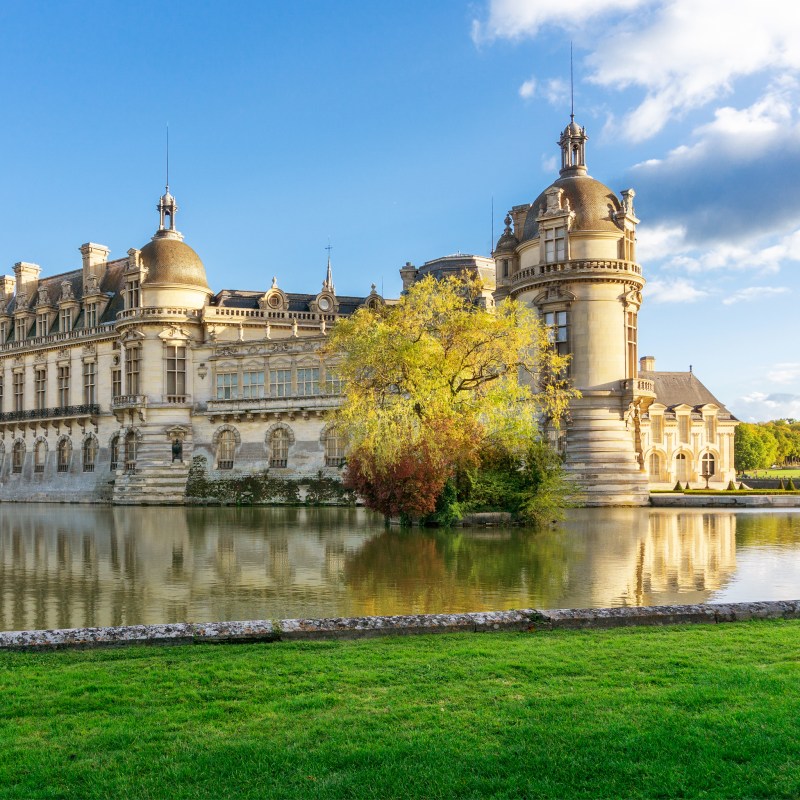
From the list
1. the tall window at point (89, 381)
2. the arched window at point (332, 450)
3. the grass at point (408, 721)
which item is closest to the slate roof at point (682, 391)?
the arched window at point (332, 450)

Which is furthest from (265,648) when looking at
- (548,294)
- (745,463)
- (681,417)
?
(745,463)

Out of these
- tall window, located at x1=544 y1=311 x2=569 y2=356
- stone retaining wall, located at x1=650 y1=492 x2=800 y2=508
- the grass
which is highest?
tall window, located at x1=544 y1=311 x2=569 y2=356

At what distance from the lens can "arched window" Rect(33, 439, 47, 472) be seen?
202 ft

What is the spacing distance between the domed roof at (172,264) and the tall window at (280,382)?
28.1 ft

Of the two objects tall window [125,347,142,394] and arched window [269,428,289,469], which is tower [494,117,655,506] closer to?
arched window [269,428,289,469]

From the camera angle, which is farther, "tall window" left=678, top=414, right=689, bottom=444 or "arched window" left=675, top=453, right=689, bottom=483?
"arched window" left=675, top=453, right=689, bottom=483

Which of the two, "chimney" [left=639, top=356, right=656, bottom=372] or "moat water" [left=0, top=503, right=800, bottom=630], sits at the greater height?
"chimney" [left=639, top=356, right=656, bottom=372]

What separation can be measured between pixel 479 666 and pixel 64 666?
13.7 feet

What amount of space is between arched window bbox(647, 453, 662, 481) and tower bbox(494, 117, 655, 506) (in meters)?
29.2

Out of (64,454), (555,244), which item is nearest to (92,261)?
(64,454)

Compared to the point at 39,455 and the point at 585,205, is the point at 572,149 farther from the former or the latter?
the point at 39,455

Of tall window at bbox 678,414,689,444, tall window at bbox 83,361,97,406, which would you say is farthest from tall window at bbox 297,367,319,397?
tall window at bbox 678,414,689,444

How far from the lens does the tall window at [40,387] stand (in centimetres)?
6225

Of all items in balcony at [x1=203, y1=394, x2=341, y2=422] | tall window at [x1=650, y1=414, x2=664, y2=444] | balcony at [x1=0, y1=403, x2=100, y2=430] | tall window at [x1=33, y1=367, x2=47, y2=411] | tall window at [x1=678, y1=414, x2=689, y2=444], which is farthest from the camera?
tall window at [x1=678, y1=414, x2=689, y2=444]
